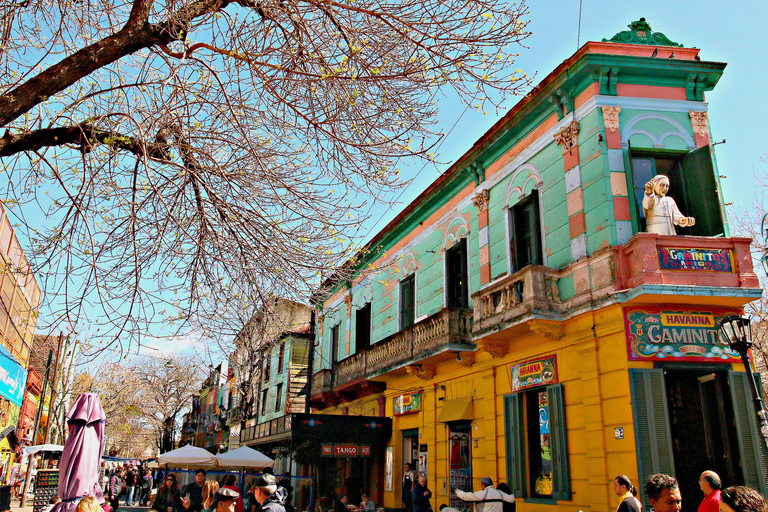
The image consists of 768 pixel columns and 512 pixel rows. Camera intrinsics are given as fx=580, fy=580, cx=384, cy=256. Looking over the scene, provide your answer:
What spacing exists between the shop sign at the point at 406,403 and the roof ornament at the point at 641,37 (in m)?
10.8

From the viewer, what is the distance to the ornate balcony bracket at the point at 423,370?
16.5 m

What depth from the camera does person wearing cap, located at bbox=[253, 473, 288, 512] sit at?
529cm

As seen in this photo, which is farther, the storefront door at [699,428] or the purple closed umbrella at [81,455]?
the storefront door at [699,428]

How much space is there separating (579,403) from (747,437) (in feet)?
8.80

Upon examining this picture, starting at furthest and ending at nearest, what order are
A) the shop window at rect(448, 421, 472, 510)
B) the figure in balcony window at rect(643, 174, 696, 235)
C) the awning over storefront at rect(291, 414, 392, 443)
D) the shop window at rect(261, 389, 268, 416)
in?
1. the shop window at rect(261, 389, 268, 416)
2. the awning over storefront at rect(291, 414, 392, 443)
3. the shop window at rect(448, 421, 472, 510)
4. the figure in balcony window at rect(643, 174, 696, 235)

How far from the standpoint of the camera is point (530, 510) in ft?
38.1

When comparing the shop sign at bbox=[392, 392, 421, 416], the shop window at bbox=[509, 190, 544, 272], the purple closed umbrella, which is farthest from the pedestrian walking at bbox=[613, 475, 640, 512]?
the shop sign at bbox=[392, 392, 421, 416]

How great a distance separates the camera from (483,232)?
49.2 feet

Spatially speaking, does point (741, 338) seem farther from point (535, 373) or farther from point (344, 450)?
point (344, 450)

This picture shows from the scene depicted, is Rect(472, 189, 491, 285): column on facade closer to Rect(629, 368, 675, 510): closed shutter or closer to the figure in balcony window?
the figure in balcony window

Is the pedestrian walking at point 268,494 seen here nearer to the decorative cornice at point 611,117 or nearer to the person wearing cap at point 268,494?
the person wearing cap at point 268,494

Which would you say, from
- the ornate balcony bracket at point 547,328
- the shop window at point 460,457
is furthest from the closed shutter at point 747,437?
the shop window at point 460,457

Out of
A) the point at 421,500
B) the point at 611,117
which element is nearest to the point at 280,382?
the point at 421,500

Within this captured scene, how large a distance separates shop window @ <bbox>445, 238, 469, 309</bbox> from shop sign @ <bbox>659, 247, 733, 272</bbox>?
611cm
